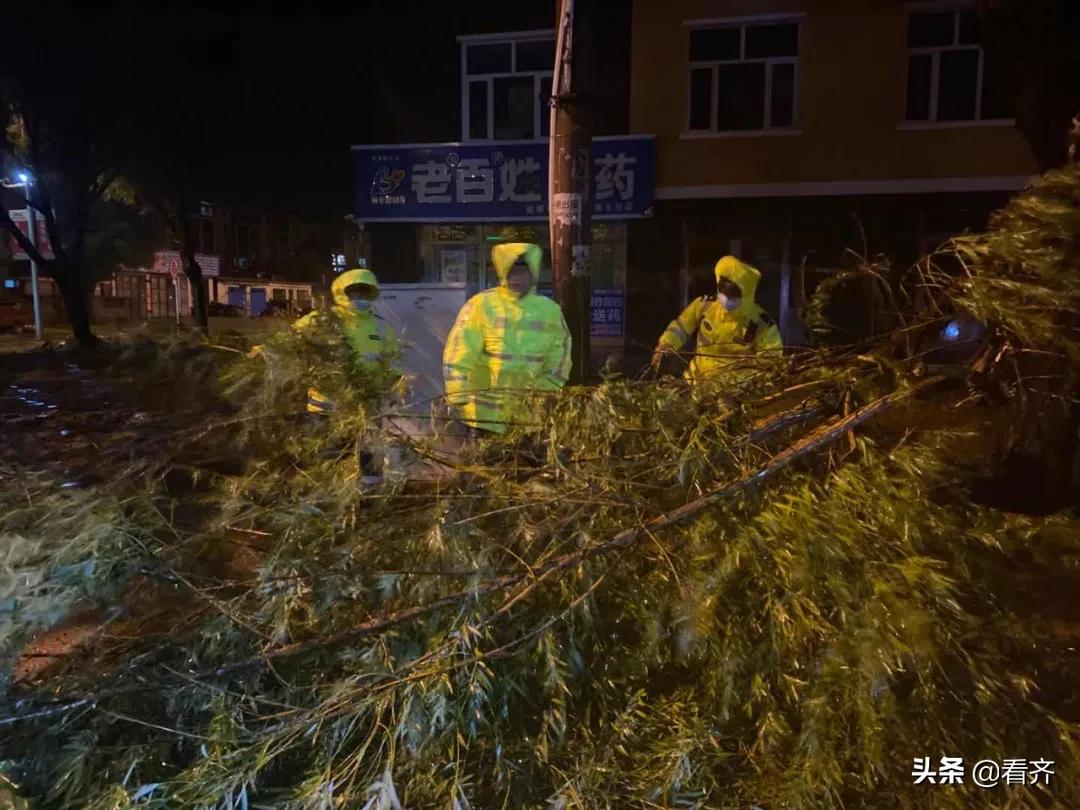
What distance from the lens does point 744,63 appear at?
1252 centimetres

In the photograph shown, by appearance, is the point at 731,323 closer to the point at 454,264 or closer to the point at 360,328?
the point at 360,328

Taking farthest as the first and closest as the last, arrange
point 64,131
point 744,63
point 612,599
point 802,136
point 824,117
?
point 64,131 → point 744,63 → point 802,136 → point 824,117 → point 612,599

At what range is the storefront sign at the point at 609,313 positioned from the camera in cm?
1338

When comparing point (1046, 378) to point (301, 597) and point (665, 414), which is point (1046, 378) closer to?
point (665, 414)

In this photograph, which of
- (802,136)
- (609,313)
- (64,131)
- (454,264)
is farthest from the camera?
(64,131)

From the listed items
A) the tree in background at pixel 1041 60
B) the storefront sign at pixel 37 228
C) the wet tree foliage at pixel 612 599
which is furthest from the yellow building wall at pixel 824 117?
the storefront sign at pixel 37 228

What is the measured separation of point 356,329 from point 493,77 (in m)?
10.7

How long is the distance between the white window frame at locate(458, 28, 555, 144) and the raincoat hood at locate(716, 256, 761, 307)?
30.5 ft

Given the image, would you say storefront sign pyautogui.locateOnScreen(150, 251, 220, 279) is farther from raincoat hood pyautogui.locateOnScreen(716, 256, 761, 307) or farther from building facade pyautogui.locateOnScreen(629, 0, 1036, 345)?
raincoat hood pyautogui.locateOnScreen(716, 256, 761, 307)

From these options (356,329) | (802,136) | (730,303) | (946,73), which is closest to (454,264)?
(802,136)

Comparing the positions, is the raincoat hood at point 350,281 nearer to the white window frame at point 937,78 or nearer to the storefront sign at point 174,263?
the white window frame at point 937,78

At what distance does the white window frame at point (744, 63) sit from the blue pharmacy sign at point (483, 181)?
1003 millimetres

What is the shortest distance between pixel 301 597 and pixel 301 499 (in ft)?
A: 1.03

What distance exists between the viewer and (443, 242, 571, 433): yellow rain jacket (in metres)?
3.84
